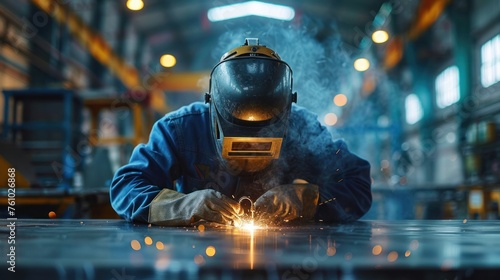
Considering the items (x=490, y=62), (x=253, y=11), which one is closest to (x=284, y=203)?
(x=253, y=11)

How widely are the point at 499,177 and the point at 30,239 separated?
5866 mm

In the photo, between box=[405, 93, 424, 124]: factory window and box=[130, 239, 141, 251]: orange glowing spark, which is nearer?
box=[130, 239, 141, 251]: orange glowing spark

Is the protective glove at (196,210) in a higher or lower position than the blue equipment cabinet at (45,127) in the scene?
lower

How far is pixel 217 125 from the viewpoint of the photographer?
1.43 meters

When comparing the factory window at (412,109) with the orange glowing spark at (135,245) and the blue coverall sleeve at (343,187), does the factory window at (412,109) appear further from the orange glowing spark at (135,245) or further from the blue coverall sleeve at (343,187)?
the orange glowing spark at (135,245)

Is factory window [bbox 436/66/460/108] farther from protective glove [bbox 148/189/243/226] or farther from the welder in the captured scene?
protective glove [bbox 148/189/243/226]

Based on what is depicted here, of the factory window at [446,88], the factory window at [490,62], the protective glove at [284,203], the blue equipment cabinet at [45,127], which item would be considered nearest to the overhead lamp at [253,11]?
the blue equipment cabinet at [45,127]

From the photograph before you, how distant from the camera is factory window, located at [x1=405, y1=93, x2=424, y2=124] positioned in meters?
12.4

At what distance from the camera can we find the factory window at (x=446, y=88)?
10.2 meters

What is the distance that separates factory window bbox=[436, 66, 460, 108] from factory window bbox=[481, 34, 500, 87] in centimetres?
134

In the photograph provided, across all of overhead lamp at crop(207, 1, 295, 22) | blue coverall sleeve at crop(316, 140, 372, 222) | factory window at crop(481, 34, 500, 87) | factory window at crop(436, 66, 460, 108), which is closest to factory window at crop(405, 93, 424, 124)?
factory window at crop(436, 66, 460, 108)

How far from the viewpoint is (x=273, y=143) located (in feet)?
4.47

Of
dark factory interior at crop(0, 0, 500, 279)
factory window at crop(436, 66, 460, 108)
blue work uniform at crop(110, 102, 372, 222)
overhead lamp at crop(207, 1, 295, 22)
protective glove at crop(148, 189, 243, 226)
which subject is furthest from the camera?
factory window at crop(436, 66, 460, 108)

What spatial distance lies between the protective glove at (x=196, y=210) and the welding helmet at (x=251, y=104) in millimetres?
141
